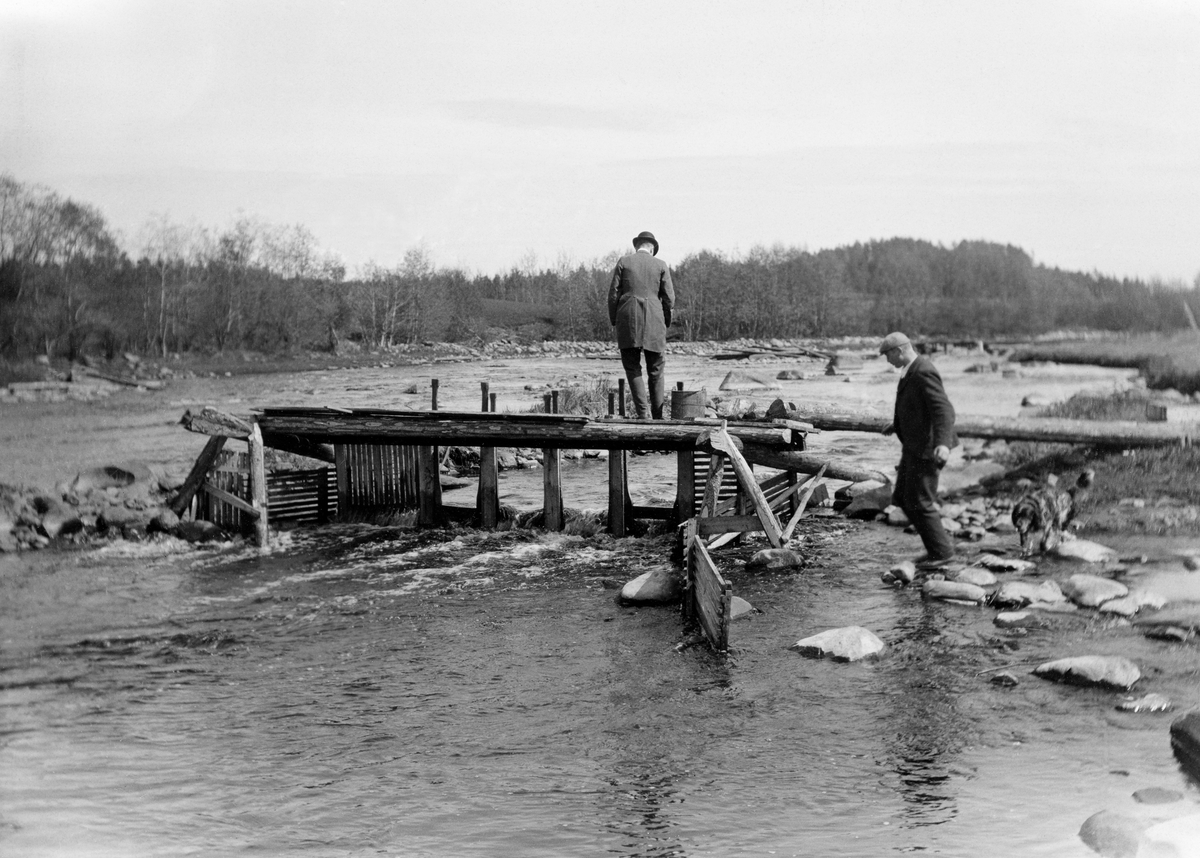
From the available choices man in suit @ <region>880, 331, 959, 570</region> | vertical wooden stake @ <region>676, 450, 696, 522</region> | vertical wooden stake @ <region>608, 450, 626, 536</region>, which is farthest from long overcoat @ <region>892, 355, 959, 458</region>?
vertical wooden stake @ <region>608, 450, 626, 536</region>

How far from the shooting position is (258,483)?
12852mm

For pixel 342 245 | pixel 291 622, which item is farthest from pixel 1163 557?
pixel 342 245

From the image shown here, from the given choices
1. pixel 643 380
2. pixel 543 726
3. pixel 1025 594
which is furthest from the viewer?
pixel 643 380

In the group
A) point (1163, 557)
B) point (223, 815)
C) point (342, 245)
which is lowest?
point (223, 815)

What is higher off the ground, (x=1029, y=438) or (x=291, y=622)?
(x=1029, y=438)

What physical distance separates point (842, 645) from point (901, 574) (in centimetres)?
237


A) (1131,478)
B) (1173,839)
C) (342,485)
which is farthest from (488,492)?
(1173,839)

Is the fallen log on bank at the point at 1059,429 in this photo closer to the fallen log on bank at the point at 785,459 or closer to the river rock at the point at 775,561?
the fallen log on bank at the point at 785,459

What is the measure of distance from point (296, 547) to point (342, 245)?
503 centimetres

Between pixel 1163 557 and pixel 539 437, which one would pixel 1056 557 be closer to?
pixel 1163 557

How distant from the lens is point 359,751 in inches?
238

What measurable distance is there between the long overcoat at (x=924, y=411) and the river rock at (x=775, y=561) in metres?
2.34

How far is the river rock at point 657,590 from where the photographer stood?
9.37 meters

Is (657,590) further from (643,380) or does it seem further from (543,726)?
(643,380)
